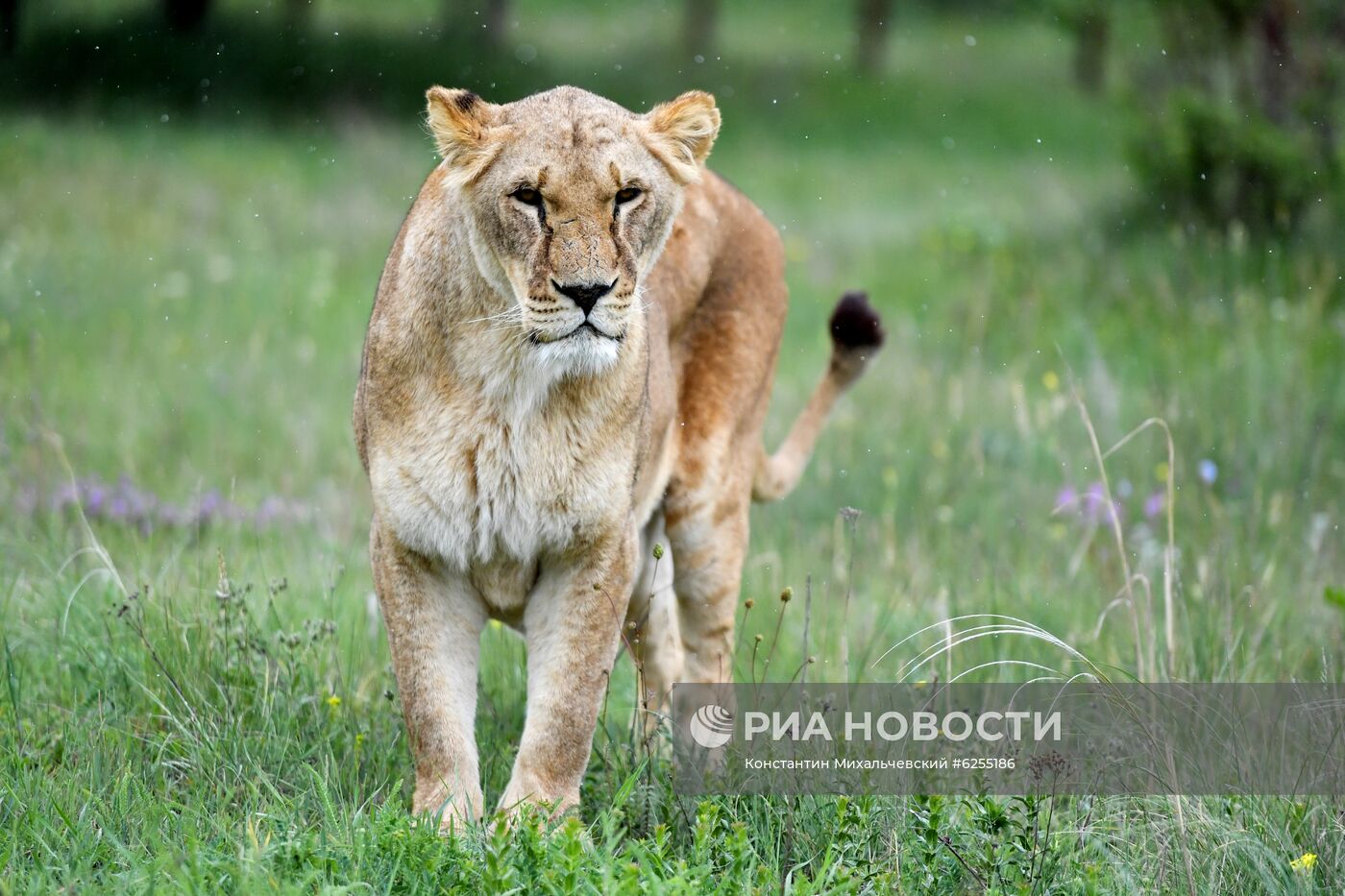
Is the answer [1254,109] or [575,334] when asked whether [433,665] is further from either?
[1254,109]

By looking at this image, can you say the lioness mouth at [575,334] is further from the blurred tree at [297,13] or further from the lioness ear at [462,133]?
the blurred tree at [297,13]

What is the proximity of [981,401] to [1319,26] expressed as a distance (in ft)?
12.6

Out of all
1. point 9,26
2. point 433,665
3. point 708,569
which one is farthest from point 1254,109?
point 9,26

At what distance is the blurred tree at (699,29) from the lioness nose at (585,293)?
72.8 feet

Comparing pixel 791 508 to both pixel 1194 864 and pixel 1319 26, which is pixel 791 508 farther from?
pixel 1319 26

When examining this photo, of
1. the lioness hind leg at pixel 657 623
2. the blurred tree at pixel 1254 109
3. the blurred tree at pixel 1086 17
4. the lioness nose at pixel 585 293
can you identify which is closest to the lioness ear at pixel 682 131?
the lioness nose at pixel 585 293

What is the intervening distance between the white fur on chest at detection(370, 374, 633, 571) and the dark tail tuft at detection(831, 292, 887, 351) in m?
1.66

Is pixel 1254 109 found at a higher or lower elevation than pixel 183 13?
lower

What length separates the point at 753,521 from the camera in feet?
22.1

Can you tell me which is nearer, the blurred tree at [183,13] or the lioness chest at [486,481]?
the lioness chest at [486,481]

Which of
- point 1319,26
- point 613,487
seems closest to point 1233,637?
point 613,487

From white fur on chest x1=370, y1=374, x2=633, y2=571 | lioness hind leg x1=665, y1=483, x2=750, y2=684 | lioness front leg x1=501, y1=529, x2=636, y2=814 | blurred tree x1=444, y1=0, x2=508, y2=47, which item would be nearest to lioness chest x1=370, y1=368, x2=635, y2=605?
white fur on chest x1=370, y1=374, x2=633, y2=571

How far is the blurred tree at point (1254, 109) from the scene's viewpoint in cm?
1007

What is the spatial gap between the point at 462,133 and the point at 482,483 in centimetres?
83
